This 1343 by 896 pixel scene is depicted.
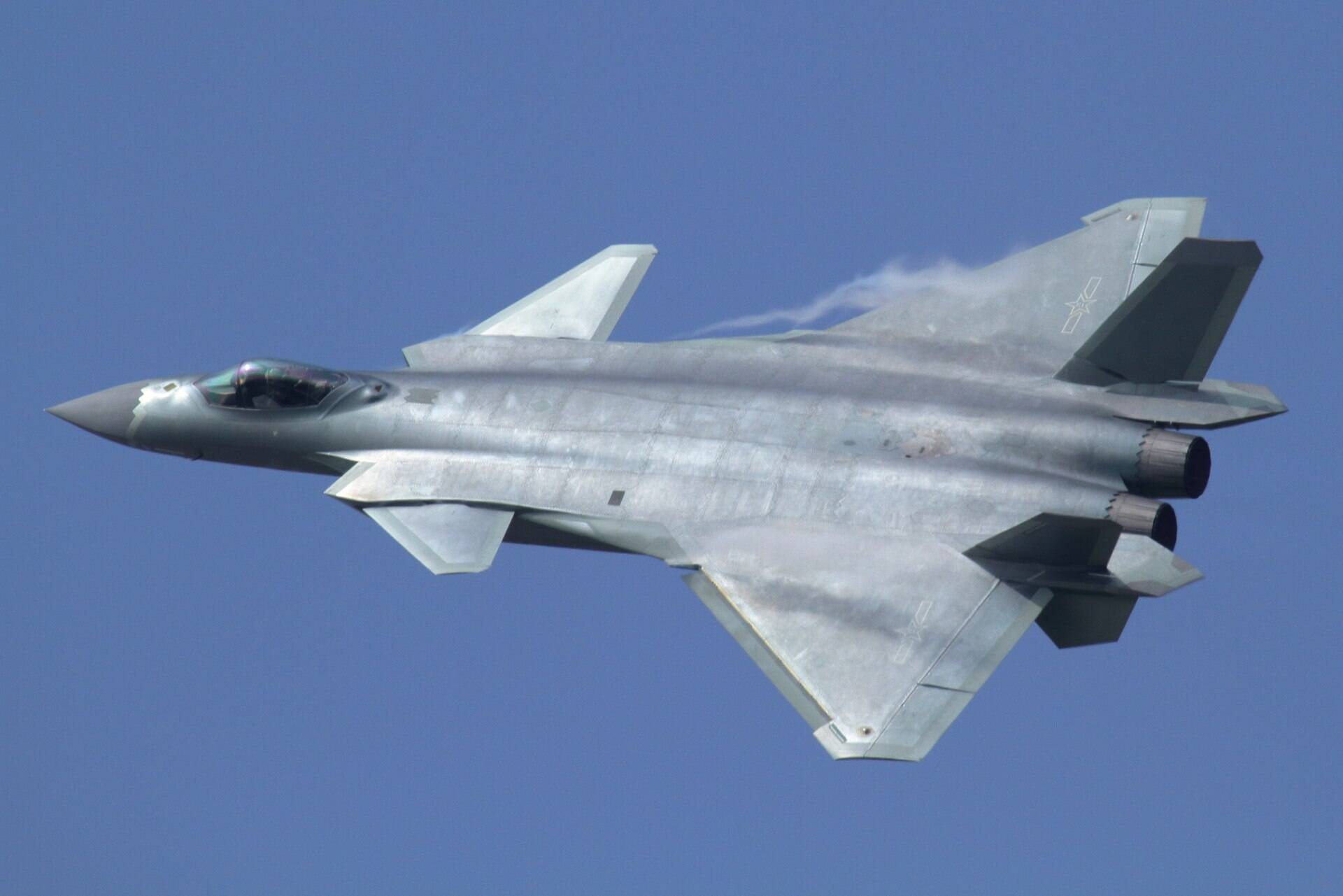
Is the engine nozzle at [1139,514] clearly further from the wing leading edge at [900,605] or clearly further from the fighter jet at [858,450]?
the wing leading edge at [900,605]

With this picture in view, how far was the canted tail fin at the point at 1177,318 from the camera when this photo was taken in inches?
1183

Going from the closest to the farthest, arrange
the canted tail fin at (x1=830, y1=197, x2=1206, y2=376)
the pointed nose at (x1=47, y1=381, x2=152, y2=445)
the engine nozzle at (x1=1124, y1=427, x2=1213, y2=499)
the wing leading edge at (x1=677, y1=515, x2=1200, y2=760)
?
the wing leading edge at (x1=677, y1=515, x2=1200, y2=760), the engine nozzle at (x1=1124, y1=427, x2=1213, y2=499), the canted tail fin at (x1=830, y1=197, x2=1206, y2=376), the pointed nose at (x1=47, y1=381, x2=152, y2=445)

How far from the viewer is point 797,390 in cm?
3169

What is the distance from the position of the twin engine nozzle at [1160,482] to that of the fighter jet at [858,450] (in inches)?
1.3

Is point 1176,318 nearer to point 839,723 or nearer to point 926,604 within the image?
point 926,604

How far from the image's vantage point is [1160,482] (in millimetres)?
29703

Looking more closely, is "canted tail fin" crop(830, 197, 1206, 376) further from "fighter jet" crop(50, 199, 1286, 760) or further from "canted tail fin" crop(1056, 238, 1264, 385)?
"canted tail fin" crop(1056, 238, 1264, 385)

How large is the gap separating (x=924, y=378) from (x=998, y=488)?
238 cm

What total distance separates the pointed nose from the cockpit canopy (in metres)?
1.05

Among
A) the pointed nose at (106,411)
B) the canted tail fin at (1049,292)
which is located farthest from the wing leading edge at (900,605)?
the pointed nose at (106,411)

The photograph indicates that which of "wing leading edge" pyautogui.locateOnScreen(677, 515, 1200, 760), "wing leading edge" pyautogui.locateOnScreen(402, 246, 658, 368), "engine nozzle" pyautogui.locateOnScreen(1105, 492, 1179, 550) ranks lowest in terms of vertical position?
"wing leading edge" pyautogui.locateOnScreen(677, 515, 1200, 760)

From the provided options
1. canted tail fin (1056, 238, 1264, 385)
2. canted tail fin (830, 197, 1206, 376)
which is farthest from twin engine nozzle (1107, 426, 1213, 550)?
canted tail fin (830, 197, 1206, 376)

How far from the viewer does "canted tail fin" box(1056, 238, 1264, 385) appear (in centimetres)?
3005

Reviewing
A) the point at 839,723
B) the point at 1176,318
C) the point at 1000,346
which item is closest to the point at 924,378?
the point at 1000,346
